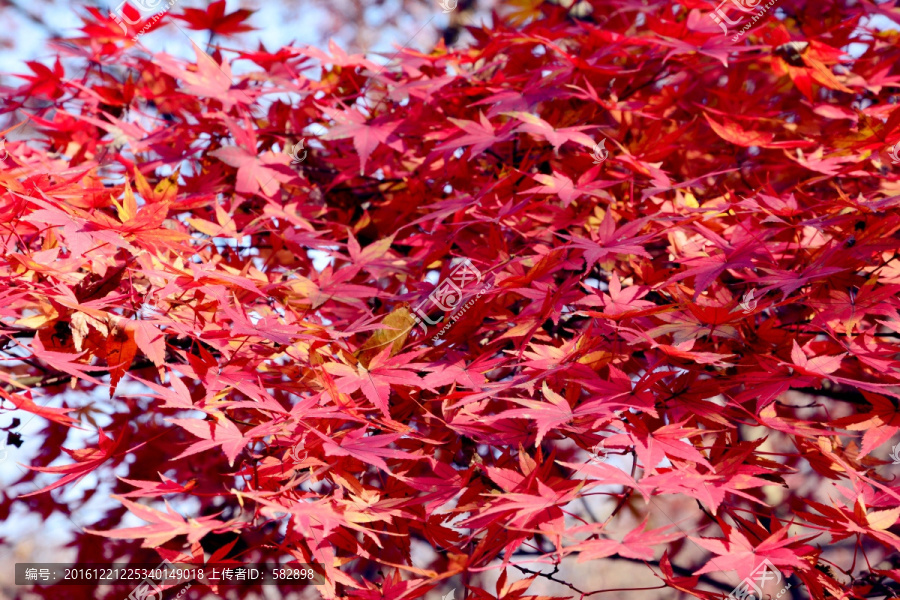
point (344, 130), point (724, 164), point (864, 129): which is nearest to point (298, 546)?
point (344, 130)

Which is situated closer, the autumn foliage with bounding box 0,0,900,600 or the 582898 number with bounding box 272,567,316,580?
the autumn foliage with bounding box 0,0,900,600

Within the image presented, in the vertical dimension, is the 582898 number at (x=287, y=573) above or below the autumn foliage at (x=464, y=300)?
below

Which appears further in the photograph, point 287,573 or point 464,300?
point 287,573

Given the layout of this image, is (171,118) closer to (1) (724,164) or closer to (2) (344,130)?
(2) (344,130)

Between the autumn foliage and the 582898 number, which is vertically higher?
the autumn foliage

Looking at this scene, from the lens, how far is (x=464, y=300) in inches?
39.6

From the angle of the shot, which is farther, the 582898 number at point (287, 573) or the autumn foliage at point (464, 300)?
the 582898 number at point (287, 573)

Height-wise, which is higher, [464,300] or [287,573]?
[464,300]

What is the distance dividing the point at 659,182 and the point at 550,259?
1.03 ft

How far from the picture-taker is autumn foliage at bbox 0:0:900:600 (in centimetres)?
89

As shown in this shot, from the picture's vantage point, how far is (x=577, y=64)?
1300 mm

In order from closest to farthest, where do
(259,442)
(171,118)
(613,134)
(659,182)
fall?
1. (259,442)
2. (659,182)
3. (613,134)
4. (171,118)

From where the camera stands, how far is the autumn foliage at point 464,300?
890 mm

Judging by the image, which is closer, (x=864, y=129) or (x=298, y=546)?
(x=298, y=546)
